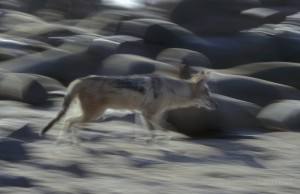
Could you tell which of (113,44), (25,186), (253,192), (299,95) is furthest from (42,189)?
(113,44)

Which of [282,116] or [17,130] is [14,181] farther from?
[282,116]

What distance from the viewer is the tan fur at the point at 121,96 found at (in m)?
12.2

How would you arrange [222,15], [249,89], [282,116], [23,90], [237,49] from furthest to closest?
[222,15] < [237,49] < [249,89] < [23,90] < [282,116]

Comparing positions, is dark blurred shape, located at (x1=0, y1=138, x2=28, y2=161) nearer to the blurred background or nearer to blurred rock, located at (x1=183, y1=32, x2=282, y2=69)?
the blurred background

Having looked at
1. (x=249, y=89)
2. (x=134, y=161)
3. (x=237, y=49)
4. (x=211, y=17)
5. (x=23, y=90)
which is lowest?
(x=211, y=17)

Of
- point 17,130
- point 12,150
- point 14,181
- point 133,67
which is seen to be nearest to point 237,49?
point 133,67

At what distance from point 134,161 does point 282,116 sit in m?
3.70

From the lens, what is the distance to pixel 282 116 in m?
14.2

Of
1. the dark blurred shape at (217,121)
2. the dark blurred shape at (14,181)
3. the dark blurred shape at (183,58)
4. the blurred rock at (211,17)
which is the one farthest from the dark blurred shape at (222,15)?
the dark blurred shape at (14,181)

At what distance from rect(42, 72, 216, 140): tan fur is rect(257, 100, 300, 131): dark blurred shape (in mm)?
1832

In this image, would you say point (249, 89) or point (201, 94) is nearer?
point (201, 94)

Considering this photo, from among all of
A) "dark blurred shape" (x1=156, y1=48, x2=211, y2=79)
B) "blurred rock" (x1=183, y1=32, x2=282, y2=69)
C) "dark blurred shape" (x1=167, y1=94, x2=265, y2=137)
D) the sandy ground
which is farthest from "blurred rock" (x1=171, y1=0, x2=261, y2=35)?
the sandy ground

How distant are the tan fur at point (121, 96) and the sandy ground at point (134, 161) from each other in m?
0.28

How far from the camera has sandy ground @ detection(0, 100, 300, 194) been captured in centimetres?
987
